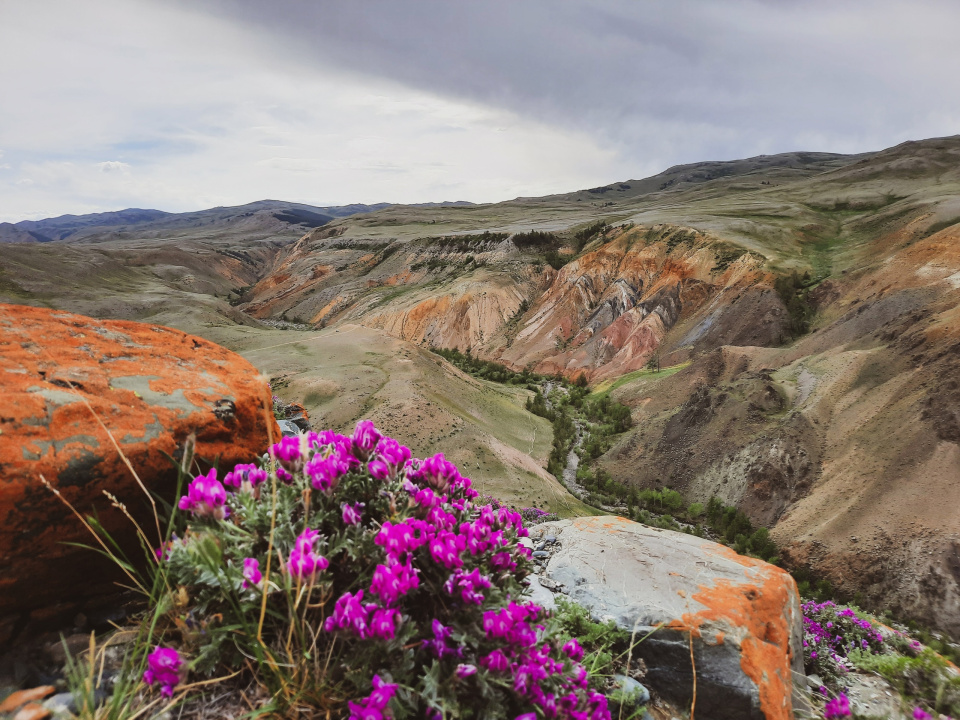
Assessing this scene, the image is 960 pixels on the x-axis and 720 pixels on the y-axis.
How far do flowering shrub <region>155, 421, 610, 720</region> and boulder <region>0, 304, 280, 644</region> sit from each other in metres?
0.50

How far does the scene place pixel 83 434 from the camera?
3064mm

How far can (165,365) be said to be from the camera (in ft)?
14.1

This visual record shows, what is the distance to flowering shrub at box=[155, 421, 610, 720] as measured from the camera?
6.55 ft

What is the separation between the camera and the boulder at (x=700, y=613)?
11.3 ft

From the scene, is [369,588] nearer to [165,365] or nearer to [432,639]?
[432,639]

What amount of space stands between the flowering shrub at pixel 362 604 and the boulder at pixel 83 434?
0.50 meters

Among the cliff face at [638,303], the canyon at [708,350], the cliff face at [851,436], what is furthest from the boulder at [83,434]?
the cliff face at [638,303]

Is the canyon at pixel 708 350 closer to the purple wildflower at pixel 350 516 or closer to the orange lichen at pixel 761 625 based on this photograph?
the orange lichen at pixel 761 625

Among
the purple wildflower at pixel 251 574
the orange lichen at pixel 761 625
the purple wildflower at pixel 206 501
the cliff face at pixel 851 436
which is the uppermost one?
the purple wildflower at pixel 206 501

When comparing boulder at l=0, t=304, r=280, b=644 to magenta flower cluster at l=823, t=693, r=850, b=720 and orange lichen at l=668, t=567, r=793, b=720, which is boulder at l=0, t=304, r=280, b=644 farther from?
magenta flower cluster at l=823, t=693, r=850, b=720

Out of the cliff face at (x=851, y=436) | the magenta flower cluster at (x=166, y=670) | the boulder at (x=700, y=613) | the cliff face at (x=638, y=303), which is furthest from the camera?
the cliff face at (x=638, y=303)

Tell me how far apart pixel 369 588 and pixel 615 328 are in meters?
38.7

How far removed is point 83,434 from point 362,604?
2367 millimetres

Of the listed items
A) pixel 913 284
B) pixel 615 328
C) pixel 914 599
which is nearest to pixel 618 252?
pixel 615 328
